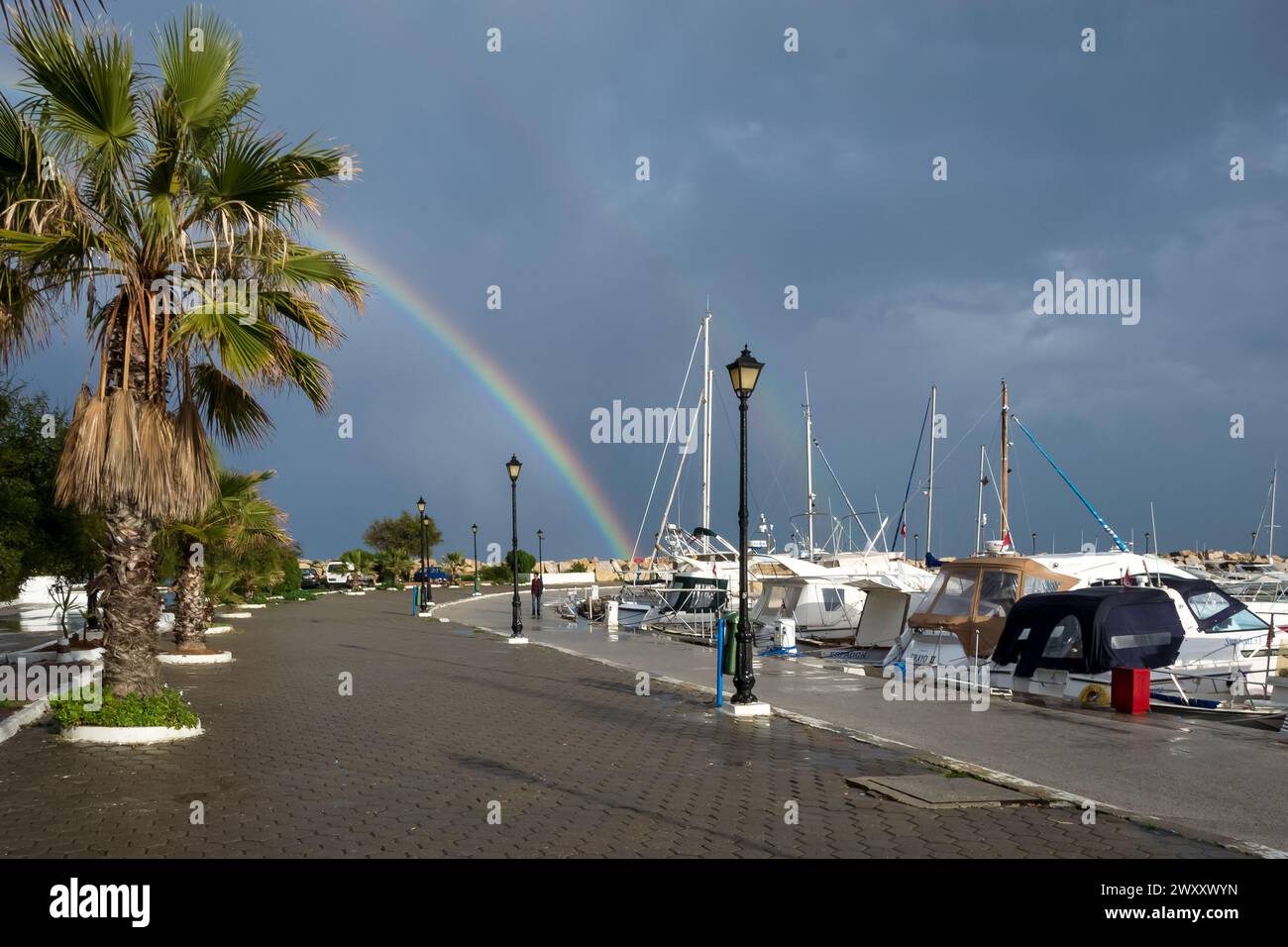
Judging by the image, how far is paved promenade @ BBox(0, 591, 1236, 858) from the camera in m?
7.05

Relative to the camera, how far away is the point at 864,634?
2845 cm

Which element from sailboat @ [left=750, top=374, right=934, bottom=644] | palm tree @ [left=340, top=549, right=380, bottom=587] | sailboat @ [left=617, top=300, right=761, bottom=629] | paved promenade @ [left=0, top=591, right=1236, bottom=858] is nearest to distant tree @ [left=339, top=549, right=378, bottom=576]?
palm tree @ [left=340, top=549, right=380, bottom=587]

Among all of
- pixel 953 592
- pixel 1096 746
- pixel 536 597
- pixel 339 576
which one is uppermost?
pixel 953 592

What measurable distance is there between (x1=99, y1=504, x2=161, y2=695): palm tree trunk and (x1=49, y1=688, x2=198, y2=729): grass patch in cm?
15

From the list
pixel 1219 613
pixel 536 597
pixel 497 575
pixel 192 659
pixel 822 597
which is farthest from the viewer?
pixel 497 575

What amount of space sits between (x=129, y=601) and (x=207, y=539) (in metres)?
9.00

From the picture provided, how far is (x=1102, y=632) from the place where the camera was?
16.6 meters

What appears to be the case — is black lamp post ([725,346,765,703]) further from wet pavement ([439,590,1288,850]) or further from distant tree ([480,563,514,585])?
distant tree ([480,563,514,585])

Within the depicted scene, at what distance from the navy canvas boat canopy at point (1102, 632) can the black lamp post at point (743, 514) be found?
6166mm

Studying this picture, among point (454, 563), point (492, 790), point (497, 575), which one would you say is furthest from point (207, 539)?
point (454, 563)

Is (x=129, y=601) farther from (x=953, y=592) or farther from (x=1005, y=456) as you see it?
(x=1005, y=456)
